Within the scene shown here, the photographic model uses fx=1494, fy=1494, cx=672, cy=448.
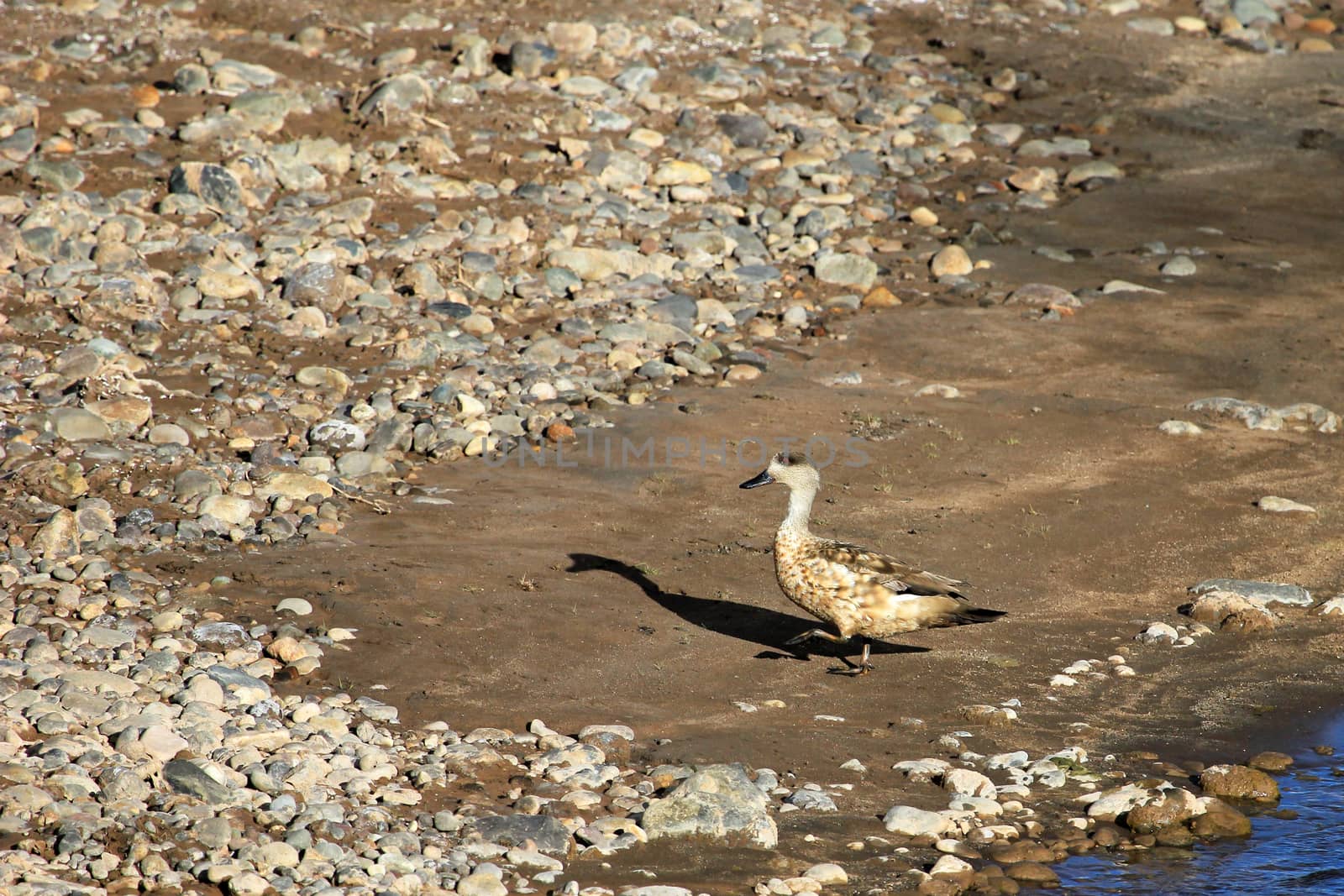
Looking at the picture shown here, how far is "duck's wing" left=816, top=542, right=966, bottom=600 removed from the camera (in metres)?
8.50

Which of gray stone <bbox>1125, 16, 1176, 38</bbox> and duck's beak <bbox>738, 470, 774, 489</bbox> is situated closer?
duck's beak <bbox>738, 470, 774, 489</bbox>

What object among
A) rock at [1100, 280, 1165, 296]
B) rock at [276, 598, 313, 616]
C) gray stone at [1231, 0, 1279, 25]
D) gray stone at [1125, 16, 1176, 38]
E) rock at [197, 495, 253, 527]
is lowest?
rock at [276, 598, 313, 616]

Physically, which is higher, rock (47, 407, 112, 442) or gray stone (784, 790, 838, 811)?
rock (47, 407, 112, 442)

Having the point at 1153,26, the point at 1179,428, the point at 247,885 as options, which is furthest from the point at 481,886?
the point at 1153,26

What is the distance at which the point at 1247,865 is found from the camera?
7.23 meters

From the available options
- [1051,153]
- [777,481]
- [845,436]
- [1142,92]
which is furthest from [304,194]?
[1142,92]

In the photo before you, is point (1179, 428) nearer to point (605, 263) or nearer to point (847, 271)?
point (847, 271)

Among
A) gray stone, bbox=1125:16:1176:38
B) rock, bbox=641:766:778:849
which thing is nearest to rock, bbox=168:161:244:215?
rock, bbox=641:766:778:849

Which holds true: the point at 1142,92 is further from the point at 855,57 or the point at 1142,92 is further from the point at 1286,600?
the point at 1286,600

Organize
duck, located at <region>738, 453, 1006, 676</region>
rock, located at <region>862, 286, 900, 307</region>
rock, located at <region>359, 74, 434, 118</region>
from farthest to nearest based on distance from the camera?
rock, located at <region>359, 74, 434, 118</region>
rock, located at <region>862, 286, 900, 307</region>
duck, located at <region>738, 453, 1006, 676</region>

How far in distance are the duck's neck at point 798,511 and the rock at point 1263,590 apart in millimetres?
2906

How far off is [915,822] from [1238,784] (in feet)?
6.24

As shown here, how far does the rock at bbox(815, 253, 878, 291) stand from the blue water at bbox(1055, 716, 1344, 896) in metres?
8.43

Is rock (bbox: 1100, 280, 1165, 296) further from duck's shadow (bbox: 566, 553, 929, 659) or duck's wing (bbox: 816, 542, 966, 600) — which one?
duck's wing (bbox: 816, 542, 966, 600)
